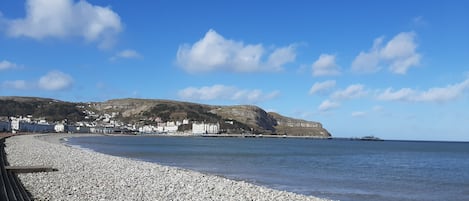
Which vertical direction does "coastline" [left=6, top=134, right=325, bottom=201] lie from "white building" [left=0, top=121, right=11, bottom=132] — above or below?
below

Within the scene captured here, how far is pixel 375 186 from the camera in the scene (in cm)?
2905

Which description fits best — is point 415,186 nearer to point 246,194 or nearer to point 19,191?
point 246,194

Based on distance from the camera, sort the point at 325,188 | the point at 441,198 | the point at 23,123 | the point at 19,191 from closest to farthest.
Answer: the point at 19,191
the point at 441,198
the point at 325,188
the point at 23,123

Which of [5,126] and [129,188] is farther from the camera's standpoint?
[5,126]

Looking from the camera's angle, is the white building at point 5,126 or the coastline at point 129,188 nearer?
the coastline at point 129,188

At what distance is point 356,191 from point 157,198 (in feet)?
43.3

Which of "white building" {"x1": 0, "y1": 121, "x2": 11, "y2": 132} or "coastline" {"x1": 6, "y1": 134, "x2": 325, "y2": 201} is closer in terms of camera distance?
"coastline" {"x1": 6, "y1": 134, "x2": 325, "y2": 201}

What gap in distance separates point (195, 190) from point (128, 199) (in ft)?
13.2

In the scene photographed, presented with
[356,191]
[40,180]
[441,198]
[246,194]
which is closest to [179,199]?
[246,194]

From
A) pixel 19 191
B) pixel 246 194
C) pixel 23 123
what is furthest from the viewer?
pixel 23 123

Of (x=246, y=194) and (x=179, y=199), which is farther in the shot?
(x=246, y=194)

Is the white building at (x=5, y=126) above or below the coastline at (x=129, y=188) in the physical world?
above

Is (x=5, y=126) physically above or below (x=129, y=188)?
above

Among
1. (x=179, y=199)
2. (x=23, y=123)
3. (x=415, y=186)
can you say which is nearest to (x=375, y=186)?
(x=415, y=186)
